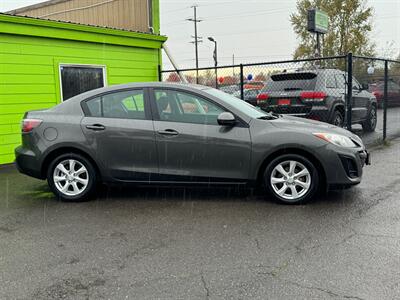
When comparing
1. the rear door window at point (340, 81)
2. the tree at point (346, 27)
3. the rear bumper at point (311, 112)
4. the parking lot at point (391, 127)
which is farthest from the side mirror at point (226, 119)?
the tree at point (346, 27)

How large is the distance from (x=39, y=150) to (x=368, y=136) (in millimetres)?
8396

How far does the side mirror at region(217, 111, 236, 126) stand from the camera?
5367mm

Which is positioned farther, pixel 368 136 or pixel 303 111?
pixel 368 136

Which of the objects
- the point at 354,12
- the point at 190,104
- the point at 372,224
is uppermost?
the point at 354,12

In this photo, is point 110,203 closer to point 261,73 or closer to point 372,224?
point 372,224

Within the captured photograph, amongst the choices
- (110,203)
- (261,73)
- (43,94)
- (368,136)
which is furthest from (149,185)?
(368,136)

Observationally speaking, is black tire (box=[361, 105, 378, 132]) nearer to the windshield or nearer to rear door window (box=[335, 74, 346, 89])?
rear door window (box=[335, 74, 346, 89])

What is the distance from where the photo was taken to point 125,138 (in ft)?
18.5

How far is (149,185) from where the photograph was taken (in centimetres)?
570

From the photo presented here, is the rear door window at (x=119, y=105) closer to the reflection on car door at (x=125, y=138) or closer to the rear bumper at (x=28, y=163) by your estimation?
the reflection on car door at (x=125, y=138)

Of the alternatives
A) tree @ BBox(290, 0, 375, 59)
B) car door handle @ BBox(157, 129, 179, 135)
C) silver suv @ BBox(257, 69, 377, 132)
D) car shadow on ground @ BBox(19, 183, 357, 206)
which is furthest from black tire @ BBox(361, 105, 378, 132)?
tree @ BBox(290, 0, 375, 59)

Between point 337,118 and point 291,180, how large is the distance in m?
5.01

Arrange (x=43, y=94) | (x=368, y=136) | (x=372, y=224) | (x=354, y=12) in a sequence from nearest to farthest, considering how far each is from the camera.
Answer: (x=372, y=224) → (x=43, y=94) → (x=368, y=136) → (x=354, y=12)

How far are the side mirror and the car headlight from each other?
1017 millimetres
